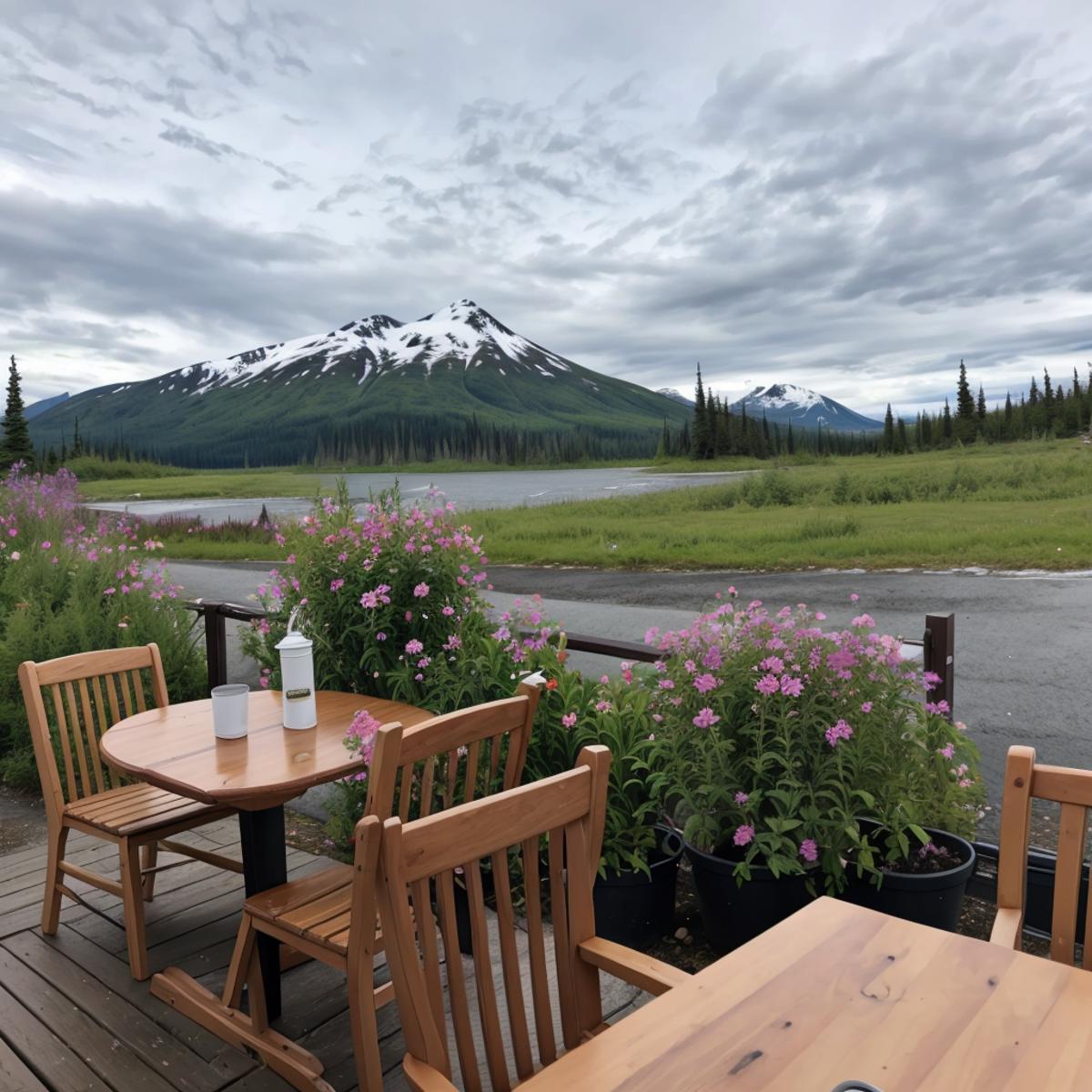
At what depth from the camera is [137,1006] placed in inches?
107

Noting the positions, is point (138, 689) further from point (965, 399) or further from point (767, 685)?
point (965, 399)

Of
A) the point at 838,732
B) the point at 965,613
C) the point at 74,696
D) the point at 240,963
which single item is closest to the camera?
the point at 240,963

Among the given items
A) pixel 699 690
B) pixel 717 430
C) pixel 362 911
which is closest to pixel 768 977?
pixel 362 911

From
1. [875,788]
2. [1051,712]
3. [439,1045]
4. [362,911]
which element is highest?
[362,911]

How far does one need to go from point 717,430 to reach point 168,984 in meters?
85.3

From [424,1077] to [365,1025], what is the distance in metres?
0.35

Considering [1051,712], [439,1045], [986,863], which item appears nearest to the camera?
[439,1045]

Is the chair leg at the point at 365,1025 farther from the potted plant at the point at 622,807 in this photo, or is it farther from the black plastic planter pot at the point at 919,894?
the black plastic planter pot at the point at 919,894

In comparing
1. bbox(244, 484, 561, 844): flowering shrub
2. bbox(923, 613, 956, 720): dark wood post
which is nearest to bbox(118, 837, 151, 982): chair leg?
bbox(244, 484, 561, 844): flowering shrub

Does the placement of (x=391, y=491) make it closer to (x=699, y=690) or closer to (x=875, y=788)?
(x=699, y=690)

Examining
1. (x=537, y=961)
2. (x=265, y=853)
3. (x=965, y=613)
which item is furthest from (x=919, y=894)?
(x=965, y=613)

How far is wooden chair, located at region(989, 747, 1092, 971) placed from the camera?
5.67 ft

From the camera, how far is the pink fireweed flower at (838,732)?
8.93ft

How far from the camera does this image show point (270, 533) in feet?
76.6
